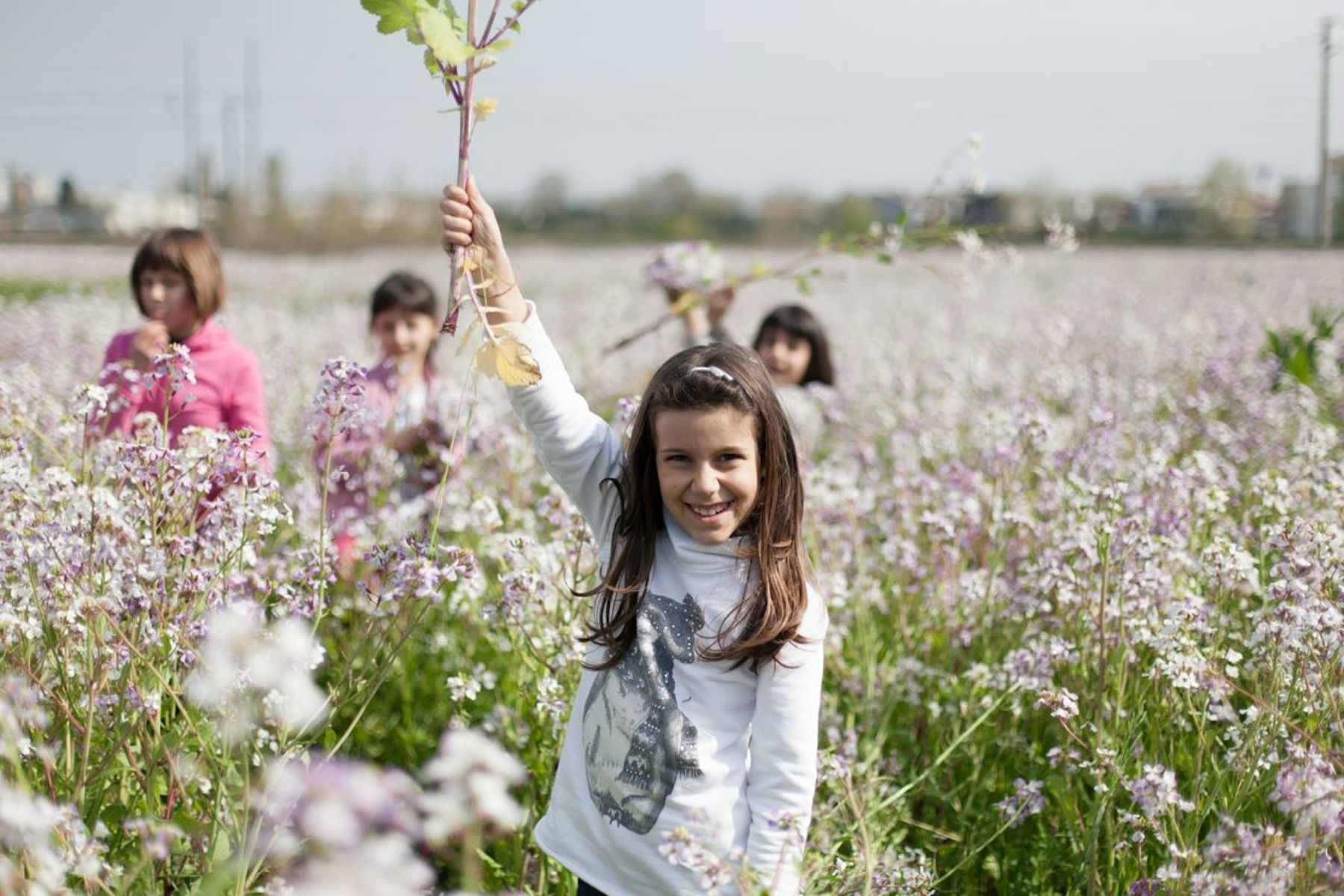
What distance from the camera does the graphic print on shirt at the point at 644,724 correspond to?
223 cm

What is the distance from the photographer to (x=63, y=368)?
6988mm

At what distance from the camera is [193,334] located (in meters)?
4.62

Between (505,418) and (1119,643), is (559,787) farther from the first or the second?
(505,418)

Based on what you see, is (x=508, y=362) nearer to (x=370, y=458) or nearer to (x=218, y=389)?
(x=370, y=458)

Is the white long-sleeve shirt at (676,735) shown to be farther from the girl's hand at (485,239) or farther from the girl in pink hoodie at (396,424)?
the girl in pink hoodie at (396,424)

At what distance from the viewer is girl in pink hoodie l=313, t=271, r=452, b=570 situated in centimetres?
435

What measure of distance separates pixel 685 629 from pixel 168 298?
10.1ft

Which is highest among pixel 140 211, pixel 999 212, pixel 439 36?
pixel 140 211

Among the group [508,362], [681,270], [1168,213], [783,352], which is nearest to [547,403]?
[508,362]

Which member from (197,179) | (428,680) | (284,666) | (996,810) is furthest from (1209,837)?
(197,179)

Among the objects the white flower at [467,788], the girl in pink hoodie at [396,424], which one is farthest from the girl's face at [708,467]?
the girl in pink hoodie at [396,424]

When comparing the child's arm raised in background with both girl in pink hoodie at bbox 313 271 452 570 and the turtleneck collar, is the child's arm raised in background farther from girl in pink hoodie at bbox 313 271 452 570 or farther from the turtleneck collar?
girl in pink hoodie at bbox 313 271 452 570

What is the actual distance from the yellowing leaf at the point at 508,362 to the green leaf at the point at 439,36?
0.52 metres

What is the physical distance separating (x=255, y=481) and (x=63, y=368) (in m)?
5.18
